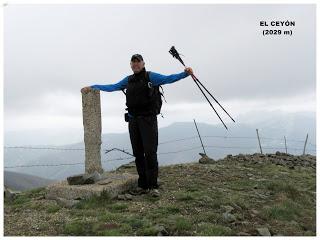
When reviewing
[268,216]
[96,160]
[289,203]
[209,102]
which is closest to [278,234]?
[268,216]

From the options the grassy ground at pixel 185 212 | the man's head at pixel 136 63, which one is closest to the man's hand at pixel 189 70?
the man's head at pixel 136 63

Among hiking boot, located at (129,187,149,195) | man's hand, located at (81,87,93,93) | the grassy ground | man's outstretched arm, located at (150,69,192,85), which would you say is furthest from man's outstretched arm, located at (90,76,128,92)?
the grassy ground

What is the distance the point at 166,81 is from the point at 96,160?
3619 mm

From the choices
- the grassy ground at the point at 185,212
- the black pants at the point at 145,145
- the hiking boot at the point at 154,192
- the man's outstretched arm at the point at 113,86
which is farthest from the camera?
the man's outstretched arm at the point at 113,86

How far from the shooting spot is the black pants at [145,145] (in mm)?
11031

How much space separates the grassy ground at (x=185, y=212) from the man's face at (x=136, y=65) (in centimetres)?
323

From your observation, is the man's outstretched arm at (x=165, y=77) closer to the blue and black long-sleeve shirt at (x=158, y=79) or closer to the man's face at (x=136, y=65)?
the blue and black long-sleeve shirt at (x=158, y=79)

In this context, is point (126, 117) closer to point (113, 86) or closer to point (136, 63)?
point (113, 86)

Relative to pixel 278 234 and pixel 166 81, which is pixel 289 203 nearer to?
pixel 278 234

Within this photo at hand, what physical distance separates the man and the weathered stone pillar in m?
1.45

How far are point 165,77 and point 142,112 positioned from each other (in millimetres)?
1085

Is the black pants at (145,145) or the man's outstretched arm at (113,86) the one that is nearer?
the black pants at (145,145)

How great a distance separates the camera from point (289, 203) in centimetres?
1055

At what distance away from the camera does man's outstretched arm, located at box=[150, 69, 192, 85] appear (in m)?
10.6
